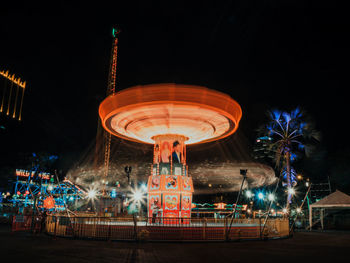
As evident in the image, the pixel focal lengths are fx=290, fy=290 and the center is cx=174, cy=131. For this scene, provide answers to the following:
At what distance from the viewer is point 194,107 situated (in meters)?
15.1

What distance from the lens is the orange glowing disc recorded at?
14594mm

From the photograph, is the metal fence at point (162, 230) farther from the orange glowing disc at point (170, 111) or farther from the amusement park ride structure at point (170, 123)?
the orange glowing disc at point (170, 111)

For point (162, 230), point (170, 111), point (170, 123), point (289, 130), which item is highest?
point (289, 130)

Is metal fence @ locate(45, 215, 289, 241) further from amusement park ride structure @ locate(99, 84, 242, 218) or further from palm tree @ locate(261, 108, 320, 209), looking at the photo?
palm tree @ locate(261, 108, 320, 209)

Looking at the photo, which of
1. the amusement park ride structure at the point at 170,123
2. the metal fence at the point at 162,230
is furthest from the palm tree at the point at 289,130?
the metal fence at the point at 162,230

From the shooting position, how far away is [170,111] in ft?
51.8

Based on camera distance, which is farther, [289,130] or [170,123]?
[289,130]

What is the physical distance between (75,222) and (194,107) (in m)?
8.14

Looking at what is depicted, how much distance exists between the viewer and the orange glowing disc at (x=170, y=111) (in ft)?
47.9

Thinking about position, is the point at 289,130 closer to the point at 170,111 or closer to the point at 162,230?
the point at 170,111

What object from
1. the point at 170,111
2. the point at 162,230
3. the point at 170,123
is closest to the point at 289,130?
the point at 170,123

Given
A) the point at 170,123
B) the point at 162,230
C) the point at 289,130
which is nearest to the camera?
the point at 162,230

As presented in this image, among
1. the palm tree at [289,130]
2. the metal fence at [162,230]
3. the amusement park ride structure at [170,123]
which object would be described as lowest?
the metal fence at [162,230]

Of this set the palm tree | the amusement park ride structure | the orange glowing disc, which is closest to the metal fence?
the amusement park ride structure
